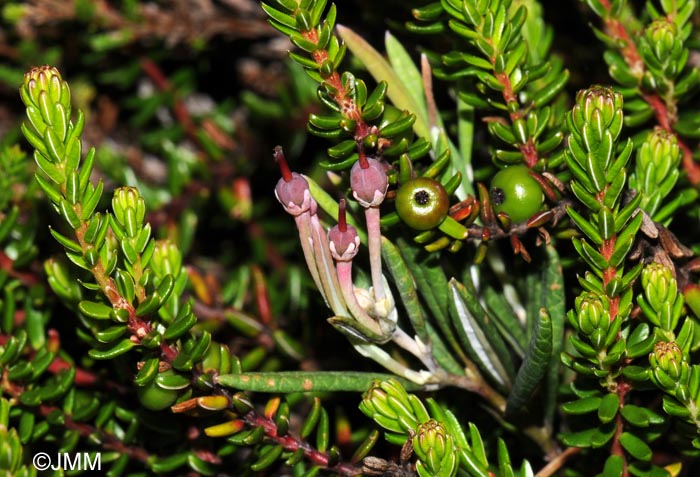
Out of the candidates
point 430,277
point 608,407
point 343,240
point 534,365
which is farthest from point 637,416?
point 343,240

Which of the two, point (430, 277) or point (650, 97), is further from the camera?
point (650, 97)

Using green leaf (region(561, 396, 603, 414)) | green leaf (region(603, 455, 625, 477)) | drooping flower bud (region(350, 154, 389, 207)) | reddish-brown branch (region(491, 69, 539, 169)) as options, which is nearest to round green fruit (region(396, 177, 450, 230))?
drooping flower bud (region(350, 154, 389, 207))

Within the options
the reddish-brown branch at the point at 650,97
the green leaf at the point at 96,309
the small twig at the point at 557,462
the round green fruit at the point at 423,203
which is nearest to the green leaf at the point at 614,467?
the small twig at the point at 557,462

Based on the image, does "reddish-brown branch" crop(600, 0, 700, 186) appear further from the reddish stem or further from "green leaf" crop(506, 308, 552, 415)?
the reddish stem

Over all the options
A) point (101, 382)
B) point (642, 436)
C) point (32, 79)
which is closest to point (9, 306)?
point (101, 382)

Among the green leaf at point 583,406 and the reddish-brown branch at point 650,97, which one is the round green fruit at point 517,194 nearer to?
the green leaf at point 583,406

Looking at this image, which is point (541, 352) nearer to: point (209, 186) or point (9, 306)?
point (9, 306)

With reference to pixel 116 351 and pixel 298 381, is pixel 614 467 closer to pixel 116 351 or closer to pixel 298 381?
pixel 298 381
